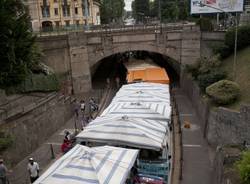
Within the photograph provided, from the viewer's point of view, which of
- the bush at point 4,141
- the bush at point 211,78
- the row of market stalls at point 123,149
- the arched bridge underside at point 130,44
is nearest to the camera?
the row of market stalls at point 123,149

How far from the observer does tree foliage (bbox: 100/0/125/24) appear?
9981 cm

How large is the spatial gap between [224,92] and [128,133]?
8.96m

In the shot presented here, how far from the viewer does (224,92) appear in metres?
21.4

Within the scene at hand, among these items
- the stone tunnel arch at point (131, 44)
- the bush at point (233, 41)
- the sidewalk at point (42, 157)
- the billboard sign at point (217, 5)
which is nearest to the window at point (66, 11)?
the billboard sign at point (217, 5)

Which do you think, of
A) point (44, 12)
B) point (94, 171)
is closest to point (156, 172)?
point (94, 171)

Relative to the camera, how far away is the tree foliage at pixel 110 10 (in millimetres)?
99812

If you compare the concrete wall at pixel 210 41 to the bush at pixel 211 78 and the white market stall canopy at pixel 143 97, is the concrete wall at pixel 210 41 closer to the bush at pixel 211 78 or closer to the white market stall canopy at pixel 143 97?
the bush at pixel 211 78

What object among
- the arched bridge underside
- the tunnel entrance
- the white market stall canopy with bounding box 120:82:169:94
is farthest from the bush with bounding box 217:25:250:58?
the white market stall canopy with bounding box 120:82:169:94

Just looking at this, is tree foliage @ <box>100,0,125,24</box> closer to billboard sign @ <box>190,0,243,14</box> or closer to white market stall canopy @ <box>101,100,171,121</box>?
billboard sign @ <box>190,0,243,14</box>

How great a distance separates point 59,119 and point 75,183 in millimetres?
14713

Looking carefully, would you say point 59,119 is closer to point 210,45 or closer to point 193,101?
point 193,101

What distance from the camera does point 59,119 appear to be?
2497 cm

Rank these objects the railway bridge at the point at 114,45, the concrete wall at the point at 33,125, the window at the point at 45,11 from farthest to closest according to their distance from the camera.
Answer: the window at the point at 45,11 → the railway bridge at the point at 114,45 → the concrete wall at the point at 33,125

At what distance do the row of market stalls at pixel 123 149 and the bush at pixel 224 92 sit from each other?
314 cm
